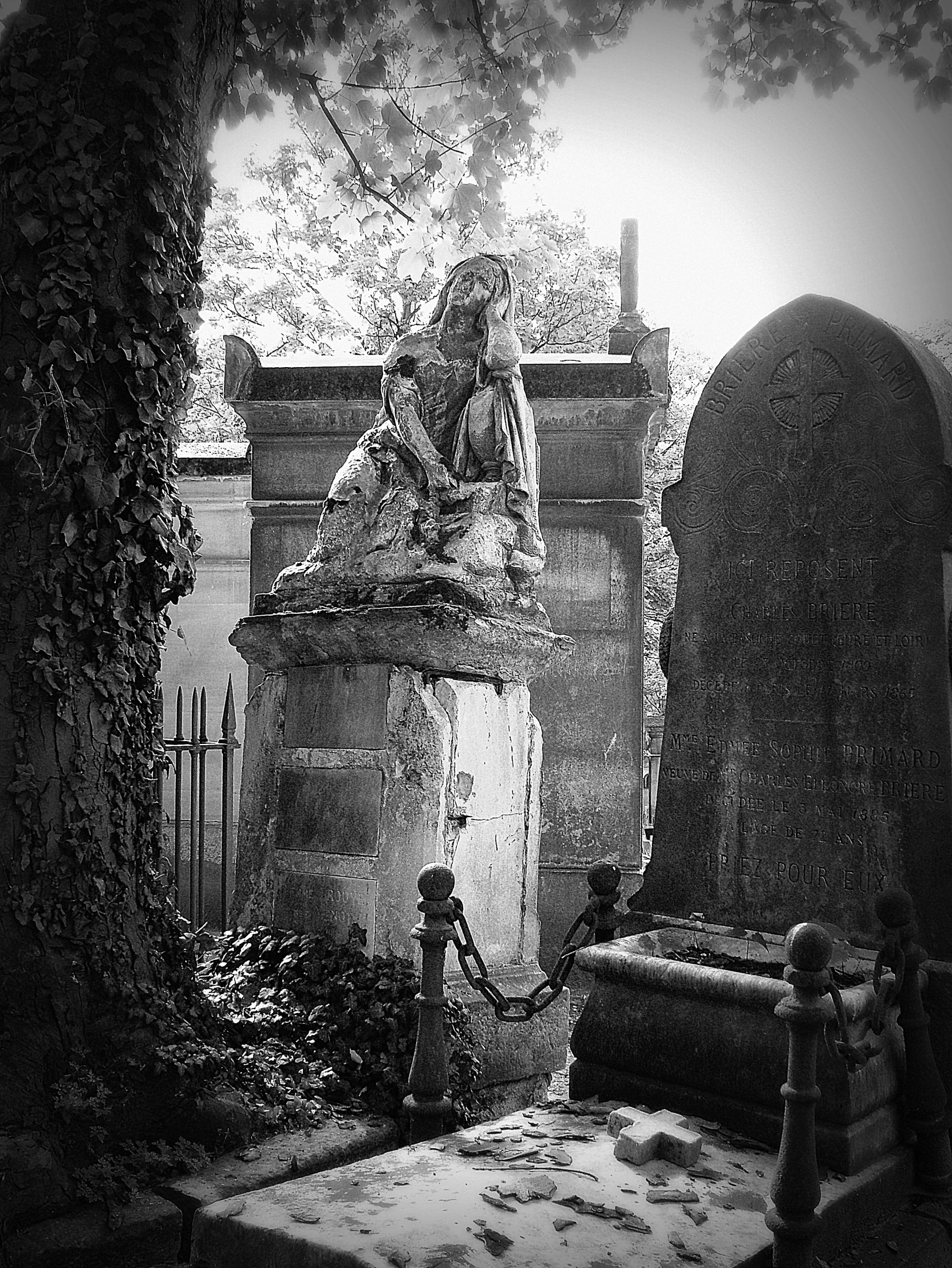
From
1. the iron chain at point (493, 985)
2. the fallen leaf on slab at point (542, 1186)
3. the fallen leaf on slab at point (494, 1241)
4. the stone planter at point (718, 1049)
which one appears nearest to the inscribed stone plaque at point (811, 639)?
the stone planter at point (718, 1049)

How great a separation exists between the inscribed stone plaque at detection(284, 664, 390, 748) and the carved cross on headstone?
217cm

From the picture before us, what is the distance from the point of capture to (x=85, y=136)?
3908mm

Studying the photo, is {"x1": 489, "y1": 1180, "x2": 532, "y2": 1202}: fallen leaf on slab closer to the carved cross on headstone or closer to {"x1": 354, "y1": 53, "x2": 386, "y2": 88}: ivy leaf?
the carved cross on headstone

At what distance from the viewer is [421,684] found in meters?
5.12

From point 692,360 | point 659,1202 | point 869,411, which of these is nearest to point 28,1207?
point 659,1202

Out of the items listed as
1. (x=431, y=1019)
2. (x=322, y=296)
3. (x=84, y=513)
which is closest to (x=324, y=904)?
(x=431, y=1019)

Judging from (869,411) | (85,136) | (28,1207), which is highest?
(85,136)

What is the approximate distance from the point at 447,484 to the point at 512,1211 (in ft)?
12.5

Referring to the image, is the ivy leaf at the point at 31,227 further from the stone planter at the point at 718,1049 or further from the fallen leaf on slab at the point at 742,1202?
the fallen leaf on slab at the point at 742,1202

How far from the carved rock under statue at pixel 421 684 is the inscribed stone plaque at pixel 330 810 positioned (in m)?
0.01

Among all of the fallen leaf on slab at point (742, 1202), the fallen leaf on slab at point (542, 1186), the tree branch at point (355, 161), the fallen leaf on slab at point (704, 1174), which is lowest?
the fallen leaf on slab at point (742, 1202)

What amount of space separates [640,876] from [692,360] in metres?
16.8

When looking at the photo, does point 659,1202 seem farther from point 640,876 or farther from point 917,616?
point 640,876

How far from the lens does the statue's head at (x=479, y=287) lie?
245 inches
